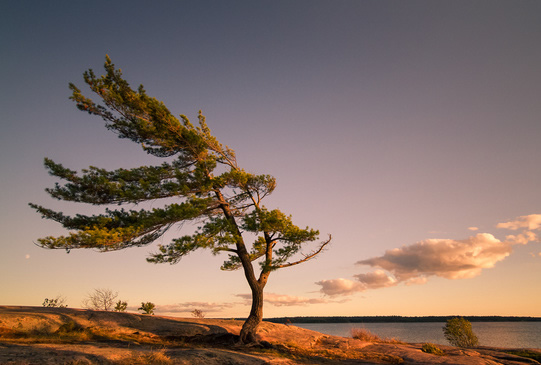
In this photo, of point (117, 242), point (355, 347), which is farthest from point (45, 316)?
point (355, 347)

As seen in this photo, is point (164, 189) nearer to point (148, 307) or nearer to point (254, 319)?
point (254, 319)

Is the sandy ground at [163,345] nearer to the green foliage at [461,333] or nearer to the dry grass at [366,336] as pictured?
the dry grass at [366,336]

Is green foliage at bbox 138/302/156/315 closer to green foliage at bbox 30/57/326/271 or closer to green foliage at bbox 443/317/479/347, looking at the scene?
green foliage at bbox 30/57/326/271

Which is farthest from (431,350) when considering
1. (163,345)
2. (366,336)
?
(163,345)

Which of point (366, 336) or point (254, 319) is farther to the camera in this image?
point (366, 336)

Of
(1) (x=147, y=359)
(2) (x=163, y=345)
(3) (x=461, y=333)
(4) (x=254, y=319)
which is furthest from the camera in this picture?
(3) (x=461, y=333)

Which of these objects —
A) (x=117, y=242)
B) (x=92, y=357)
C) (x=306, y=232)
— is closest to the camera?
(x=92, y=357)

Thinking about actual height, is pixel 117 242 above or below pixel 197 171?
below

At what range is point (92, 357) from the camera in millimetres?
7484

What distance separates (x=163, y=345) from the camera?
12414 mm

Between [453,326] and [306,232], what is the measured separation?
699 inches

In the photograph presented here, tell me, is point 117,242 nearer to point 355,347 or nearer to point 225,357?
point 225,357

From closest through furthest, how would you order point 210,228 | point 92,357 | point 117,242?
point 92,357 < point 117,242 < point 210,228

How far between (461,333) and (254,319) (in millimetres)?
18717
